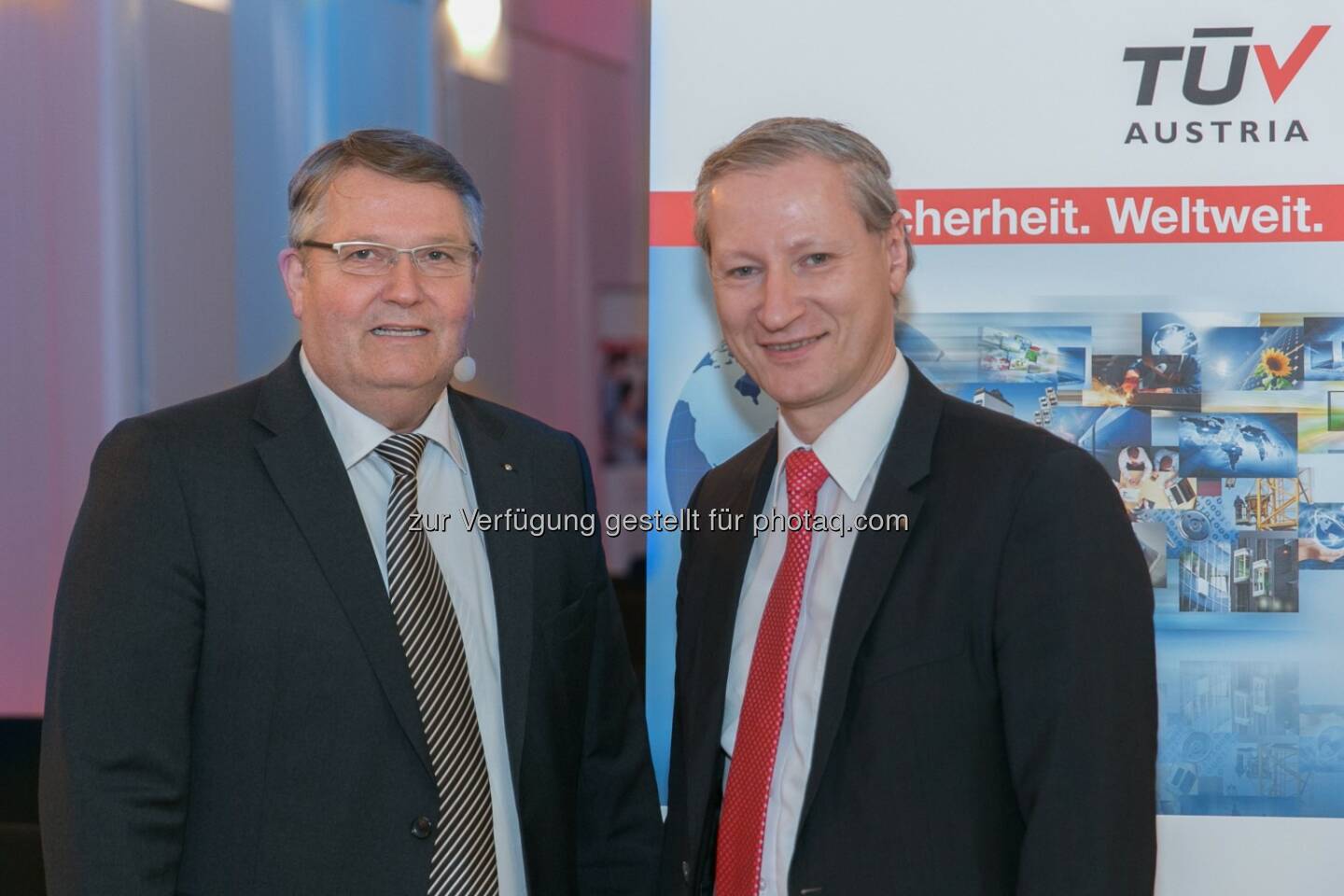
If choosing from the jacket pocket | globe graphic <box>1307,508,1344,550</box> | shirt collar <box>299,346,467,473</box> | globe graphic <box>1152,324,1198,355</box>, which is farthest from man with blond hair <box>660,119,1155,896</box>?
globe graphic <box>1307,508,1344,550</box>

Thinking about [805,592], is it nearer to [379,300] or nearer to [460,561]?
[460,561]

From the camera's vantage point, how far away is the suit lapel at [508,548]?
253 centimetres

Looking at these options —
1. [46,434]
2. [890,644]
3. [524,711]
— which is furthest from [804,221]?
[46,434]

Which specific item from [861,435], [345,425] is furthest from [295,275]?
[861,435]

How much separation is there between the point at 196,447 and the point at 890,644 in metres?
1.25

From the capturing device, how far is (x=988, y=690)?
6.70ft

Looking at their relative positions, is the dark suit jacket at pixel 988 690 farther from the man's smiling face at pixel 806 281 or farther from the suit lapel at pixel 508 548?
the suit lapel at pixel 508 548

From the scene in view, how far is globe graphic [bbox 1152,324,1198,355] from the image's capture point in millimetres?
3205

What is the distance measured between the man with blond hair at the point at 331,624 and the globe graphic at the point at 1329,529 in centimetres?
179

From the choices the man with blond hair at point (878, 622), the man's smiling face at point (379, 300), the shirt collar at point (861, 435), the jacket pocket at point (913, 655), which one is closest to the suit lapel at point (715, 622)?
the man with blond hair at point (878, 622)

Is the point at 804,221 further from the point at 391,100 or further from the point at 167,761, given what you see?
the point at 391,100

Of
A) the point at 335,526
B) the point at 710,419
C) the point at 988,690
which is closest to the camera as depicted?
the point at 988,690

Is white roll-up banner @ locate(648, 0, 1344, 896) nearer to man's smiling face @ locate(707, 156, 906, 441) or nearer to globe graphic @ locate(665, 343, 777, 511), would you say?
globe graphic @ locate(665, 343, 777, 511)

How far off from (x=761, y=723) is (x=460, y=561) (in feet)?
2.38
